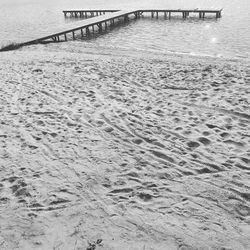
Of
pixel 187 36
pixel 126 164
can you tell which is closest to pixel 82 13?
pixel 187 36

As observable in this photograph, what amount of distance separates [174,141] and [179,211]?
2.14 m

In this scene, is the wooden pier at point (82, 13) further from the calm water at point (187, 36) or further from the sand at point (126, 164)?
the sand at point (126, 164)

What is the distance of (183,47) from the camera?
1861 centimetres

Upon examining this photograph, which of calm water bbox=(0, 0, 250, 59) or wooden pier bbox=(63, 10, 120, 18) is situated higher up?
wooden pier bbox=(63, 10, 120, 18)

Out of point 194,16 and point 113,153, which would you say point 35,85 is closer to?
point 113,153

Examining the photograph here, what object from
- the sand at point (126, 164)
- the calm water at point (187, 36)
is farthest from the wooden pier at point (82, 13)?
the sand at point (126, 164)

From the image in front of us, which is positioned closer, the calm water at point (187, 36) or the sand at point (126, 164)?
the sand at point (126, 164)

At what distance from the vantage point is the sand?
3.95 metres

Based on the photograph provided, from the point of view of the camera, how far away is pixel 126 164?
17.8 feet

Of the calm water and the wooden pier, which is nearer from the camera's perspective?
the calm water

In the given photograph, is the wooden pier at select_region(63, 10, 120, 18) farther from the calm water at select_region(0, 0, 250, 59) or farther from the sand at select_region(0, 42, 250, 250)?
the sand at select_region(0, 42, 250, 250)

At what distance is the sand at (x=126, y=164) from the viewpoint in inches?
155

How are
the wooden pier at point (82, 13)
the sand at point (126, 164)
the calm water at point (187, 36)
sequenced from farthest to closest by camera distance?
the wooden pier at point (82, 13) → the calm water at point (187, 36) → the sand at point (126, 164)

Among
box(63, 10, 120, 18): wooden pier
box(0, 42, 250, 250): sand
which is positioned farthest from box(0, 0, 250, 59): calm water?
box(63, 10, 120, 18): wooden pier
